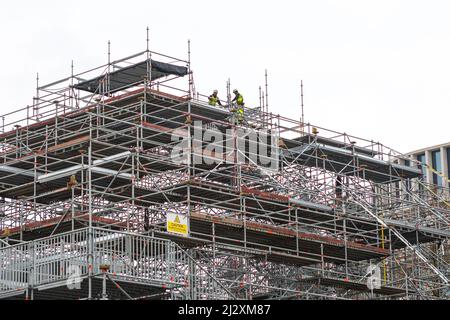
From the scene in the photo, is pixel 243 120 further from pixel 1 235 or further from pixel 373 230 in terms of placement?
pixel 1 235

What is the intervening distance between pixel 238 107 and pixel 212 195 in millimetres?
5464

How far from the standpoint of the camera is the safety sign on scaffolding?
42.9 meters

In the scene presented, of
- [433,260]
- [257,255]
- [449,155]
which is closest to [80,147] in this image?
[257,255]

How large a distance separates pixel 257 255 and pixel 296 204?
112 inches

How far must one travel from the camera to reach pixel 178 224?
142 ft

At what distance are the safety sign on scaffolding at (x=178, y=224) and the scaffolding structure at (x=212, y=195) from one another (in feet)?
0.79

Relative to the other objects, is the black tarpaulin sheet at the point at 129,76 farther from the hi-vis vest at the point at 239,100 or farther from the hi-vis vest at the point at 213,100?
the hi-vis vest at the point at 239,100

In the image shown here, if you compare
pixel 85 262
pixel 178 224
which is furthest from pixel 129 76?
pixel 85 262

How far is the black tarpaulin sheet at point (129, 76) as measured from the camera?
50425 mm

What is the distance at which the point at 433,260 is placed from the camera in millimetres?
56500

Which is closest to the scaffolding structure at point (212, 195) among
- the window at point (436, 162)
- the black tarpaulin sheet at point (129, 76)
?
the black tarpaulin sheet at point (129, 76)

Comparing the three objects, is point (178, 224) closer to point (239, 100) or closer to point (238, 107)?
point (238, 107)

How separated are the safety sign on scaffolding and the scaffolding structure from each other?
240 mm

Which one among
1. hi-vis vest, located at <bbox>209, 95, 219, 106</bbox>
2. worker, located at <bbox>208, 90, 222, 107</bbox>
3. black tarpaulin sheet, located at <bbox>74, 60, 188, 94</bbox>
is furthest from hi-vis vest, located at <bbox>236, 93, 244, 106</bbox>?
black tarpaulin sheet, located at <bbox>74, 60, 188, 94</bbox>
